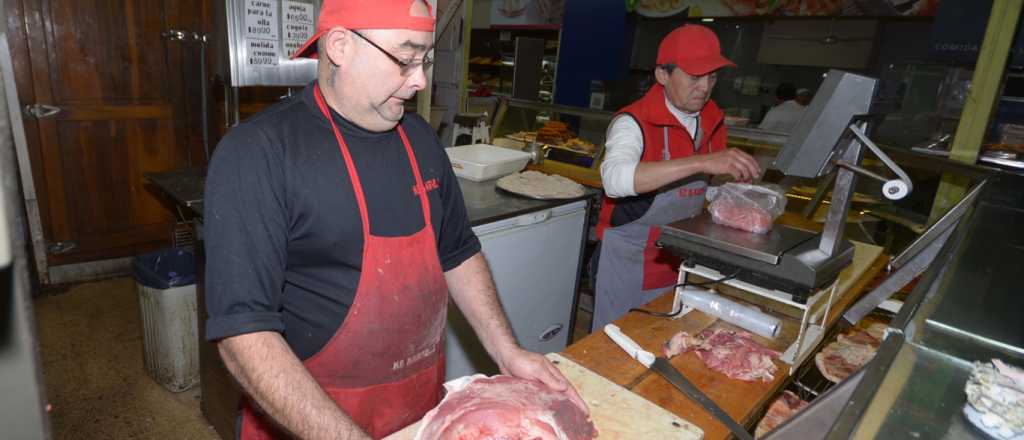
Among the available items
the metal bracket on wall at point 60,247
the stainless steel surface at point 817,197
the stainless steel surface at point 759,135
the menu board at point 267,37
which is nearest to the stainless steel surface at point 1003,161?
the stainless steel surface at point 817,197

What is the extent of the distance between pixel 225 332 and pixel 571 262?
236 centimetres

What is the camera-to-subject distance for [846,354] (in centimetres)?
206

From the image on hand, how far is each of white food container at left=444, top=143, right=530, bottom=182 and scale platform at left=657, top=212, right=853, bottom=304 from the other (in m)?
1.46

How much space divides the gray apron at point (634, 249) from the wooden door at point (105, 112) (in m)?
3.52

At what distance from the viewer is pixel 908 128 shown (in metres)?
4.29

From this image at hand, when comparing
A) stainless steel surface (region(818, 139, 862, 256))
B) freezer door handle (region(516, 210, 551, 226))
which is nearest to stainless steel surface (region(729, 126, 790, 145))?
freezer door handle (region(516, 210, 551, 226))

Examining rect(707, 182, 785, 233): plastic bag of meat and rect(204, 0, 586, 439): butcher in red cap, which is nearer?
rect(204, 0, 586, 439): butcher in red cap

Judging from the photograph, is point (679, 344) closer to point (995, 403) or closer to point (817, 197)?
point (995, 403)

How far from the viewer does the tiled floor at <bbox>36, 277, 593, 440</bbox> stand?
2818 millimetres

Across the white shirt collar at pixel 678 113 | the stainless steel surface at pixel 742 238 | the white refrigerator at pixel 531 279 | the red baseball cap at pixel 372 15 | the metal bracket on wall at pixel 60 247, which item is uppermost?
the red baseball cap at pixel 372 15

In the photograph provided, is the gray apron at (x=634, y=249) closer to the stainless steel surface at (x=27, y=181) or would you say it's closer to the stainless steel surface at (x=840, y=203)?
the stainless steel surface at (x=840, y=203)

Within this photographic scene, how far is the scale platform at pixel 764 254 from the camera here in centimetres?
163

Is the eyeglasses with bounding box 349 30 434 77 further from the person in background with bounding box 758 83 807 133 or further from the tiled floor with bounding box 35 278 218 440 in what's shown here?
the person in background with bounding box 758 83 807 133

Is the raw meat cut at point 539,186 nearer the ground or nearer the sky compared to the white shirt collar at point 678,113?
nearer the ground
